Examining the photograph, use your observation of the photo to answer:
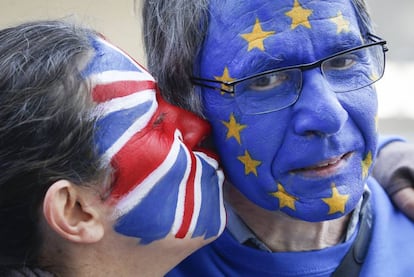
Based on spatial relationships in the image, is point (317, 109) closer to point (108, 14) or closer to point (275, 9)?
point (275, 9)

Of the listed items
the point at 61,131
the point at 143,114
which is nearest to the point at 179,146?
the point at 143,114

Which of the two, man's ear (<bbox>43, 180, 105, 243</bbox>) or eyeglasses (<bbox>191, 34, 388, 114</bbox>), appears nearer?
man's ear (<bbox>43, 180, 105, 243</bbox>)

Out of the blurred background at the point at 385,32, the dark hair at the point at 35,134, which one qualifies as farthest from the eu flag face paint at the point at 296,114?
the blurred background at the point at 385,32

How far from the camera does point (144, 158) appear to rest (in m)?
0.93

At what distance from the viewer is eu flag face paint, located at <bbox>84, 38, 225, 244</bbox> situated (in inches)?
36.2

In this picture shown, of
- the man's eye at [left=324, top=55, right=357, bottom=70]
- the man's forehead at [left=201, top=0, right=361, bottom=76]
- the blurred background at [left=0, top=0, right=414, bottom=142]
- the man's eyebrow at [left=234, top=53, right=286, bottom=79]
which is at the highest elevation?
the man's forehead at [left=201, top=0, right=361, bottom=76]

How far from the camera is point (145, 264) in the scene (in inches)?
38.1

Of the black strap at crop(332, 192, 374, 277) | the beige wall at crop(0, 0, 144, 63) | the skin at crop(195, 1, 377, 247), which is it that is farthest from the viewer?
the beige wall at crop(0, 0, 144, 63)

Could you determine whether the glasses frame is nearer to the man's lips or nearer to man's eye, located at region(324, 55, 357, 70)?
man's eye, located at region(324, 55, 357, 70)

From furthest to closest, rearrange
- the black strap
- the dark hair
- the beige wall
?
the beige wall < the black strap < the dark hair

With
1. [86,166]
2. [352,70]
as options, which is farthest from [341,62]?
[86,166]

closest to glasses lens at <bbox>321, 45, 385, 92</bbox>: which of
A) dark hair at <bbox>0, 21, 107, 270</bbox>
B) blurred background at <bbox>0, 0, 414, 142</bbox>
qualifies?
dark hair at <bbox>0, 21, 107, 270</bbox>

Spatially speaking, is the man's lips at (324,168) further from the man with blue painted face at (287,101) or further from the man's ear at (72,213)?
the man's ear at (72,213)

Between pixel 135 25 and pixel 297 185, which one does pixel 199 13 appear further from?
pixel 135 25
